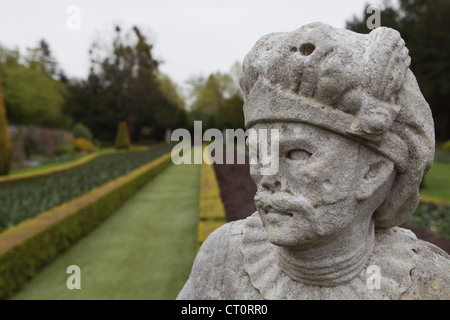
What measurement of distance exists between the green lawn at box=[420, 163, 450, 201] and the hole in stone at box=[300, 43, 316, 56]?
8.48 meters

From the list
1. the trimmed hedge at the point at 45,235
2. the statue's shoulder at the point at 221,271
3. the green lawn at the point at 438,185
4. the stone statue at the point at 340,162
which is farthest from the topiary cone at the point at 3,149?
the green lawn at the point at 438,185

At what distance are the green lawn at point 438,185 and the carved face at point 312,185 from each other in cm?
828

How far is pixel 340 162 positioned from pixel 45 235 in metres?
5.07

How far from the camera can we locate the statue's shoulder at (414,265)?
1417 millimetres

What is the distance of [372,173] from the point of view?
4.49 ft

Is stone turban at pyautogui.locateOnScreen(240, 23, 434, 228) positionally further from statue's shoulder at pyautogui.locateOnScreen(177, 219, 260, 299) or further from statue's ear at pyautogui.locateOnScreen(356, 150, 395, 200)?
statue's shoulder at pyautogui.locateOnScreen(177, 219, 260, 299)

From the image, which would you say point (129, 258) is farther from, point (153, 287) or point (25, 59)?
point (25, 59)

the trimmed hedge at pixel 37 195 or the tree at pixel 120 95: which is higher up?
the tree at pixel 120 95

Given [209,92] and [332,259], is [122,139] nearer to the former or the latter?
[209,92]

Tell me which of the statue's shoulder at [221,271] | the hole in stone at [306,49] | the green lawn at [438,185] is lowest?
the green lawn at [438,185]

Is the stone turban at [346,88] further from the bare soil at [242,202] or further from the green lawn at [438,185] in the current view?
the green lawn at [438,185]

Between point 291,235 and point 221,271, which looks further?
point 221,271

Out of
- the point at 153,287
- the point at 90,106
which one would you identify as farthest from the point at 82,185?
the point at 90,106

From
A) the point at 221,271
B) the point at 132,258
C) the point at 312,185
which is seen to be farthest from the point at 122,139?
the point at 312,185
